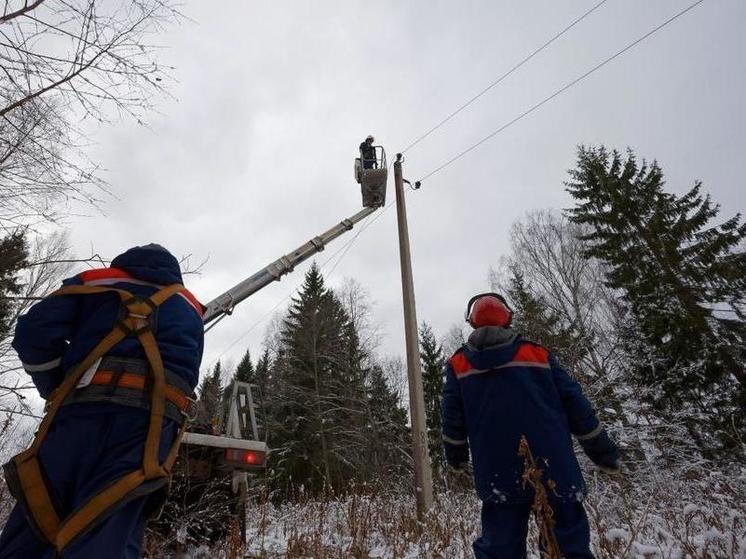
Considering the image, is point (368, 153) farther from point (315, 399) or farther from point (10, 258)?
point (315, 399)

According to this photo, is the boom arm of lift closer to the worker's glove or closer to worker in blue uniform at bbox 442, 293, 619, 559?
worker in blue uniform at bbox 442, 293, 619, 559

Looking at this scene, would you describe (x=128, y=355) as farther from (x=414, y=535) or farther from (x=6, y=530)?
(x=414, y=535)

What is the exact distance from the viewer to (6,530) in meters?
1.69

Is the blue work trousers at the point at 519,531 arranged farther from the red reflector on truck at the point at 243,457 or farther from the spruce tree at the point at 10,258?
the spruce tree at the point at 10,258

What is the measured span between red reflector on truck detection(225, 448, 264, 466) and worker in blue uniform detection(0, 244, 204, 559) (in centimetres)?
234

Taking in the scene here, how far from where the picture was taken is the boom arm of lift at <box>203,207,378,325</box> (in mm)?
7418

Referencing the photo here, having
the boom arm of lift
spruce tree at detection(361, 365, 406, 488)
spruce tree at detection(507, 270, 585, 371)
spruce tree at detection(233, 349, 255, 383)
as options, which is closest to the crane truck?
the boom arm of lift

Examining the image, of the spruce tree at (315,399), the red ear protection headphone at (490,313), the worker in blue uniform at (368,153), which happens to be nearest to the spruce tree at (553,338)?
the red ear protection headphone at (490,313)

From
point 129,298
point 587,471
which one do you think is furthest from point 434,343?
point 129,298

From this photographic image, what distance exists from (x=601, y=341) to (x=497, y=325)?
1599 centimetres

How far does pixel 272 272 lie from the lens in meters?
8.43

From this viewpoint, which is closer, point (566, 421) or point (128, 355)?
point (128, 355)

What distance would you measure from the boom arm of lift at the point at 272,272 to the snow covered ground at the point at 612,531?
11.4 feet

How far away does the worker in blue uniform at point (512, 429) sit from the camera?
2.36 metres
